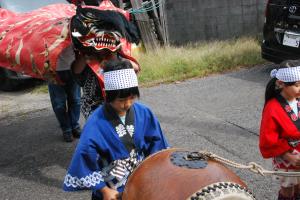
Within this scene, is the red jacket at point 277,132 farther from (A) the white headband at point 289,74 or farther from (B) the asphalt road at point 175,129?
(B) the asphalt road at point 175,129

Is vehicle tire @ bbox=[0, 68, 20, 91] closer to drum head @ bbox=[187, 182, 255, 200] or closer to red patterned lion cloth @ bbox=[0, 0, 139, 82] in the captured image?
red patterned lion cloth @ bbox=[0, 0, 139, 82]

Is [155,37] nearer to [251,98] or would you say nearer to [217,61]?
[217,61]

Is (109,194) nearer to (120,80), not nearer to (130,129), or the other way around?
(130,129)

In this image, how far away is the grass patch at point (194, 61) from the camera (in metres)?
7.41

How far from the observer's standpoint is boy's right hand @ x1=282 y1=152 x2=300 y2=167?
268cm

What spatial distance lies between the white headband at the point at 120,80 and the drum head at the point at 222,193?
0.71m

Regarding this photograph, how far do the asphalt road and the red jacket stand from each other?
36.3 inches

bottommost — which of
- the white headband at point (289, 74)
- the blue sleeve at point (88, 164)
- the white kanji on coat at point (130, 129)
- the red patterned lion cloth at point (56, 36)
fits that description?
the blue sleeve at point (88, 164)

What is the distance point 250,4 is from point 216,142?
5.41m

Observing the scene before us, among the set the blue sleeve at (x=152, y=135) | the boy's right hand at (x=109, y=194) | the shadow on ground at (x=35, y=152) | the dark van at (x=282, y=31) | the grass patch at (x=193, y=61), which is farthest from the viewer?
the grass patch at (x=193, y=61)

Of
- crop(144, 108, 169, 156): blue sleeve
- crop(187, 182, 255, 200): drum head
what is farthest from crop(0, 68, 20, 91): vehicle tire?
crop(187, 182, 255, 200): drum head

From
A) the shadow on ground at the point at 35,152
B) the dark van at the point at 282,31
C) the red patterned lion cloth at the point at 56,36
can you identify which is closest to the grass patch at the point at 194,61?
the dark van at the point at 282,31

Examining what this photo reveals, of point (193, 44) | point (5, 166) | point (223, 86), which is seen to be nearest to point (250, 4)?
point (193, 44)

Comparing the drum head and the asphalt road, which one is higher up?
the drum head
